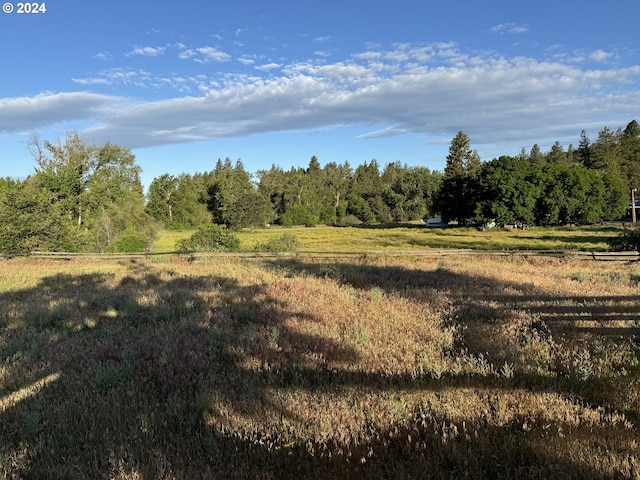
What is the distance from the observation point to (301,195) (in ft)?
400

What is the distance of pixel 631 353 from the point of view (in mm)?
5465

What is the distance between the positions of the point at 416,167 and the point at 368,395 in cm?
13992

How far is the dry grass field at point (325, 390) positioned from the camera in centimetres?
335

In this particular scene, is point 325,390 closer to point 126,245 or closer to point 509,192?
point 126,245

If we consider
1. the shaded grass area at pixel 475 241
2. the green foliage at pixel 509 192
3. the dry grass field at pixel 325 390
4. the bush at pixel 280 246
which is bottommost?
the shaded grass area at pixel 475 241

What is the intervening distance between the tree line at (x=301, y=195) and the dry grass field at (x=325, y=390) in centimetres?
2781

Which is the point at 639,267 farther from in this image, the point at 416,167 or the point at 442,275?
the point at 416,167

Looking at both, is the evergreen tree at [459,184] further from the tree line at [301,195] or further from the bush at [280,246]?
the bush at [280,246]

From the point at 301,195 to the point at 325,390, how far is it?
4665 inches

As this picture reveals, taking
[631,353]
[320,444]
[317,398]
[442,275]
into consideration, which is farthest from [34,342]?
[442,275]

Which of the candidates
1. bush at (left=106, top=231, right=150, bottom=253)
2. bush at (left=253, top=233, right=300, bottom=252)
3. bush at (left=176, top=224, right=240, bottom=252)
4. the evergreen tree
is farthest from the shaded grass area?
the evergreen tree

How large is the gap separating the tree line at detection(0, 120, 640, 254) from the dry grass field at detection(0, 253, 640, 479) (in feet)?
91.2

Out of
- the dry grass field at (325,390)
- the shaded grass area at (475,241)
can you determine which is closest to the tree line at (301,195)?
the shaded grass area at (475,241)

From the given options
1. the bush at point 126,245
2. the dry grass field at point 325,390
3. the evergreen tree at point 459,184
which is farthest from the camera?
the evergreen tree at point 459,184
